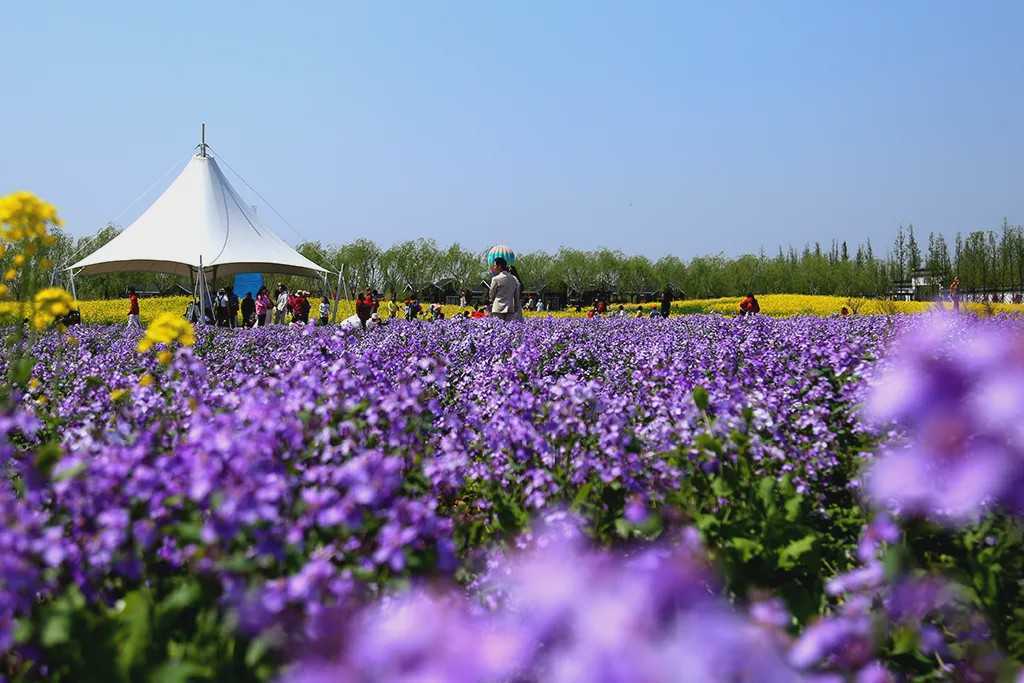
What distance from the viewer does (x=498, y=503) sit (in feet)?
13.0

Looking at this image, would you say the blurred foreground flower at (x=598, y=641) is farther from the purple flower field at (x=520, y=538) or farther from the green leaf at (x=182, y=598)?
the green leaf at (x=182, y=598)

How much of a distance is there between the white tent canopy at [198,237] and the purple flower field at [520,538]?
20.8 metres

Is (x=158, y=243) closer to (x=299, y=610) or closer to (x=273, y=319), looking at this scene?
(x=273, y=319)

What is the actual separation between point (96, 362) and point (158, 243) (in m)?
18.2

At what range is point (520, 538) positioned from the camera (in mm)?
3404

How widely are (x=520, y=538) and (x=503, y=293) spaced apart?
394 inches

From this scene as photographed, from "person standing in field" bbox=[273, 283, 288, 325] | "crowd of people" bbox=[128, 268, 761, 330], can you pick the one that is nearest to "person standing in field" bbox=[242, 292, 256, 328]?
"crowd of people" bbox=[128, 268, 761, 330]

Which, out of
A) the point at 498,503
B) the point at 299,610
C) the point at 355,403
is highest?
the point at 355,403

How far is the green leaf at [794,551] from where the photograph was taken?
332cm

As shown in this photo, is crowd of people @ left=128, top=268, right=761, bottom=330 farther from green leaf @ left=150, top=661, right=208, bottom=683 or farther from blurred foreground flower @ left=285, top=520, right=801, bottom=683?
blurred foreground flower @ left=285, top=520, right=801, bottom=683

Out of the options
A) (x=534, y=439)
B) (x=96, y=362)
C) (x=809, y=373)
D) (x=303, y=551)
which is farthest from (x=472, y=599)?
(x=96, y=362)

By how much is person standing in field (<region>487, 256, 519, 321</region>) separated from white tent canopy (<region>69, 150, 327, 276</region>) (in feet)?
45.1

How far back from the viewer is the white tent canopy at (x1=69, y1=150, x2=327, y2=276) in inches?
963

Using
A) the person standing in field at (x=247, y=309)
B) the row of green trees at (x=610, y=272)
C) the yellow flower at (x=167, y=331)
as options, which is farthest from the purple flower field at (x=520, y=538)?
the row of green trees at (x=610, y=272)
